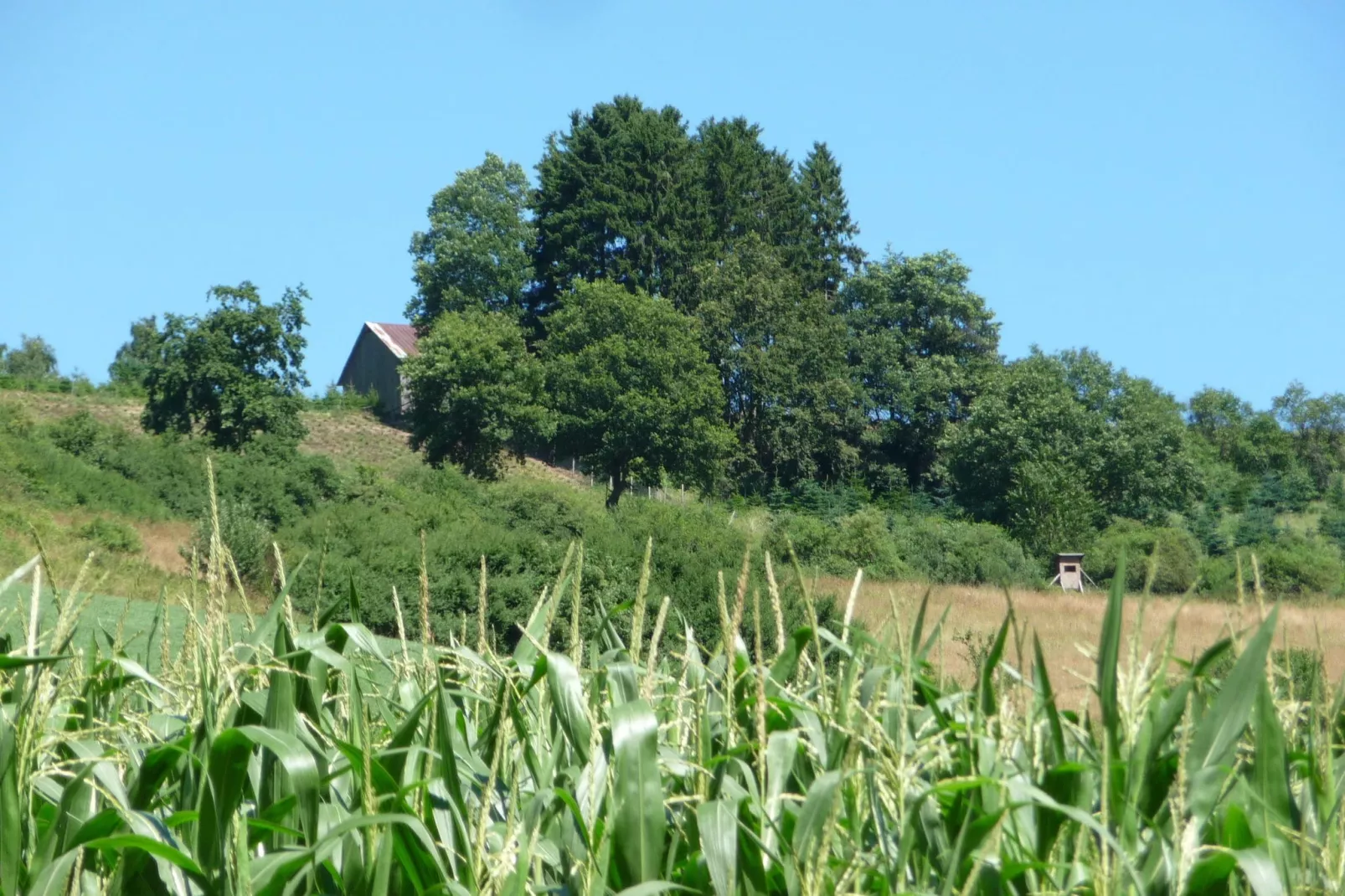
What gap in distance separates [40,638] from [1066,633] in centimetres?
2007

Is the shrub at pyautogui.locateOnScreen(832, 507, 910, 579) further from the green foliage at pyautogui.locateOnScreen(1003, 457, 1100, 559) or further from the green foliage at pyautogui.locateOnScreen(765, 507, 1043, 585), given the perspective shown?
the green foliage at pyautogui.locateOnScreen(1003, 457, 1100, 559)

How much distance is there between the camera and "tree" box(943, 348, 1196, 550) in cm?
4578

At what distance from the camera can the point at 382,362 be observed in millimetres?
65125

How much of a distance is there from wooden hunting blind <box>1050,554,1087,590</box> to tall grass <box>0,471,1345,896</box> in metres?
31.6

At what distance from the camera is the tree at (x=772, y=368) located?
173 feet

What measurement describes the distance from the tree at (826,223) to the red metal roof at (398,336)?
66.3 feet

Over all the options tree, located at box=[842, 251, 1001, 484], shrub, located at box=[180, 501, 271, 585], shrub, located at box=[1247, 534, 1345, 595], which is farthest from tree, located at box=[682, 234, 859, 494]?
shrub, located at box=[180, 501, 271, 585]

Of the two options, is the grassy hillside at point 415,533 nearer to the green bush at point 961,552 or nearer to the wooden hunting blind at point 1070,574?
the green bush at point 961,552

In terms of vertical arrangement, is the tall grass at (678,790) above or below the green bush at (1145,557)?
below

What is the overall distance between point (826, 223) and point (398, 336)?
22907 mm

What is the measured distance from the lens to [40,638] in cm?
196

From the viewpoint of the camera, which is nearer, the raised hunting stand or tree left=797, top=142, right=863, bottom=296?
the raised hunting stand

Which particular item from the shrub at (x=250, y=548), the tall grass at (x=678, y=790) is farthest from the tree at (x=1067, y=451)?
the tall grass at (x=678, y=790)

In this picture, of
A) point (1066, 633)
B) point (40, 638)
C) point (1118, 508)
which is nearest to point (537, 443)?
point (1118, 508)
